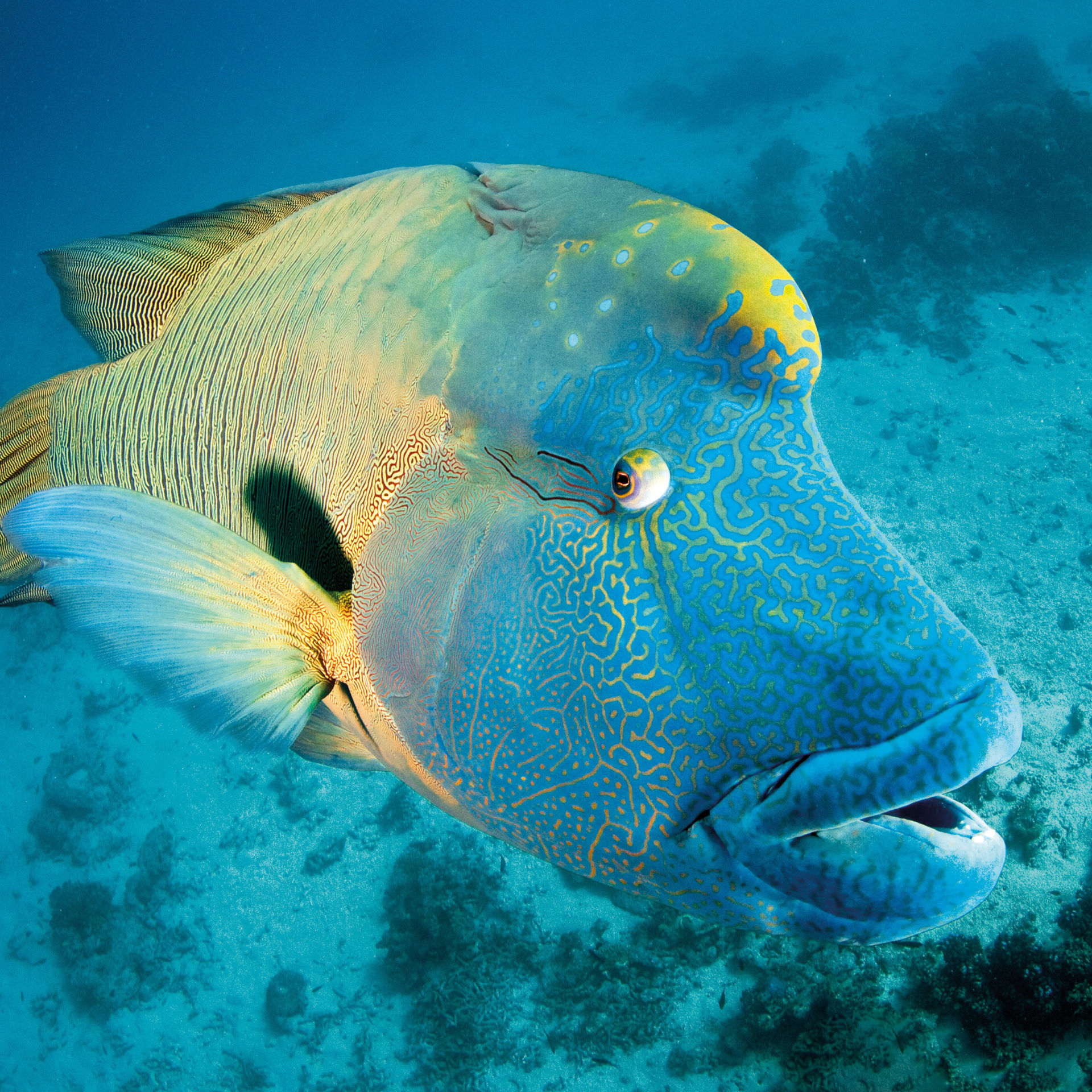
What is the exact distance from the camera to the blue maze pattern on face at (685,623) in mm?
866

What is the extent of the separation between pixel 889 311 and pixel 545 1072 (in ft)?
52.4

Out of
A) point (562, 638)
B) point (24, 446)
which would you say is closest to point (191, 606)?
point (562, 638)

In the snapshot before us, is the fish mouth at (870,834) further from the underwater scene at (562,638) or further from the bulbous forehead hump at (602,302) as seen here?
the bulbous forehead hump at (602,302)

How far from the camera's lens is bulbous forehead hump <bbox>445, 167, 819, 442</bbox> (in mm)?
960

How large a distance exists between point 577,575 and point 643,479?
0.19 meters

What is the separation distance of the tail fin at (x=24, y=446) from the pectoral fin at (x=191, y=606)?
1210 mm

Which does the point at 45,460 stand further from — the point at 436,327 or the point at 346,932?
the point at 346,932

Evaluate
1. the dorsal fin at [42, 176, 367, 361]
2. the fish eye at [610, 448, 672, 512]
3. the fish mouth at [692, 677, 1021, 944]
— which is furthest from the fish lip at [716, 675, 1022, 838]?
the dorsal fin at [42, 176, 367, 361]

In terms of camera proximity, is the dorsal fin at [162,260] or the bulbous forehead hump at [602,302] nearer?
the bulbous forehead hump at [602,302]

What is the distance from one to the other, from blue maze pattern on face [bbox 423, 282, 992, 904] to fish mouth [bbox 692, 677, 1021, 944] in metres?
0.02

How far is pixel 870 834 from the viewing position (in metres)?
0.89

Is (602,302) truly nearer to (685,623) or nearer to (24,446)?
(685,623)

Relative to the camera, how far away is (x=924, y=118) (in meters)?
19.5

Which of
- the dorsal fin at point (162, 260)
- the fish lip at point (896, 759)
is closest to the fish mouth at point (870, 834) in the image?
the fish lip at point (896, 759)
